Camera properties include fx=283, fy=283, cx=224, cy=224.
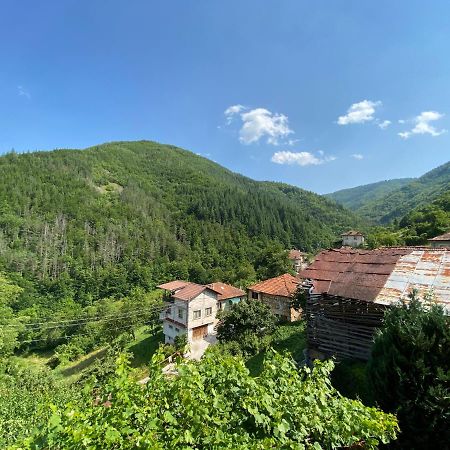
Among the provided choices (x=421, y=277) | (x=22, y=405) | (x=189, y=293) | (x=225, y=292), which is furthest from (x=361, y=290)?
(x=225, y=292)

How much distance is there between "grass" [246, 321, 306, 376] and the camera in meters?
14.8

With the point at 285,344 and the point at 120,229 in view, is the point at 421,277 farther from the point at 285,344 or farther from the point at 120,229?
the point at 120,229

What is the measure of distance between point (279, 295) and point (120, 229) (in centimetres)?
9833

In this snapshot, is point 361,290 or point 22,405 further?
point 22,405

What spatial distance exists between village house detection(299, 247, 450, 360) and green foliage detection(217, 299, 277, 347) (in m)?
8.81

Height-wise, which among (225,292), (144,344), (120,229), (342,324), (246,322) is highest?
(120,229)

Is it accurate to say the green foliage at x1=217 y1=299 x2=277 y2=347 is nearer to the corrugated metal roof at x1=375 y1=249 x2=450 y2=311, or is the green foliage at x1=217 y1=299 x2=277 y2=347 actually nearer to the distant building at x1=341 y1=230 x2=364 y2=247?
the corrugated metal roof at x1=375 y1=249 x2=450 y2=311

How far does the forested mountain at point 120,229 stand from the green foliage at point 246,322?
38565 mm

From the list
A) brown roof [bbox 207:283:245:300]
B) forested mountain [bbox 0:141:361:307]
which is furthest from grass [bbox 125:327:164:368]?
forested mountain [bbox 0:141:361:307]

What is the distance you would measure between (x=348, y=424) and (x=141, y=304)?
128ft

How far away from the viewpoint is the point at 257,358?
16.8m

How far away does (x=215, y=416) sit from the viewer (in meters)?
3.37

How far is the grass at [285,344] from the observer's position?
14758 mm

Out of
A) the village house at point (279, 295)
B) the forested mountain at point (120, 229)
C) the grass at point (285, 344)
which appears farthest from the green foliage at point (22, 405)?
the forested mountain at point (120, 229)
